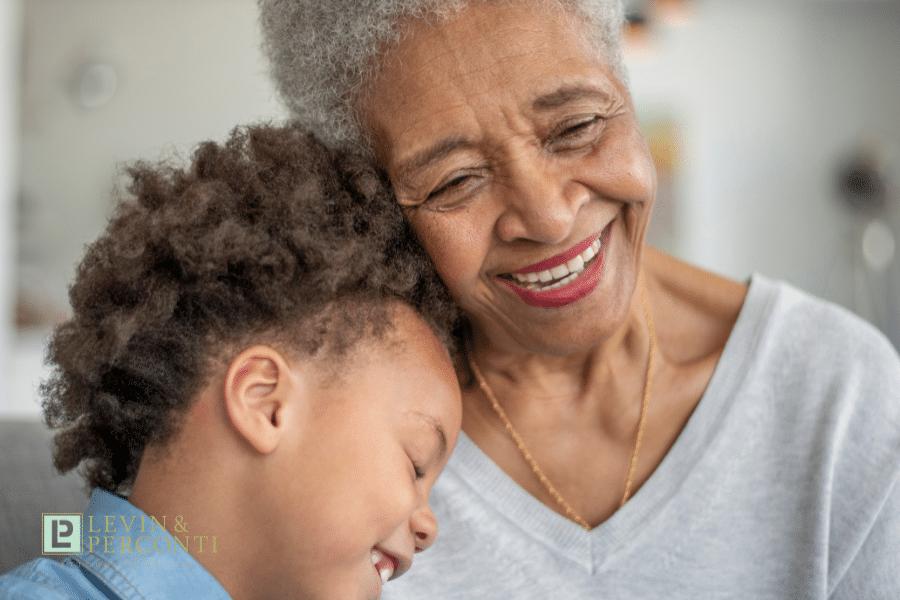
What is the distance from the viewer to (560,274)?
48.5 inches

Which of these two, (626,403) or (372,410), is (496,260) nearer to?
(372,410)

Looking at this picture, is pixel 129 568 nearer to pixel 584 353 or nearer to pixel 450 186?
pixel 450 186

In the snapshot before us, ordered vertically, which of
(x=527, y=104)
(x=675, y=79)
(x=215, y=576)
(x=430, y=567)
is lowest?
(x=675, y=79)

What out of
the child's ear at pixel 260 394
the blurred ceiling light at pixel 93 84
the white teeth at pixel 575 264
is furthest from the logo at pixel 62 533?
the blurred ceiling light at pixel 93 84

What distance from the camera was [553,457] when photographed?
147cm

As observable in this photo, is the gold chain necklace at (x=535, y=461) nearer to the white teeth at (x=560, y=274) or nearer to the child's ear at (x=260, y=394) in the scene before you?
the white teeth at (x=560, y=274)

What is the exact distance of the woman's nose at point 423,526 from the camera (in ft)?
3.84

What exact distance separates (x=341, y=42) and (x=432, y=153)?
232mm

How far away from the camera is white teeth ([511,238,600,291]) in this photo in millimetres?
1228

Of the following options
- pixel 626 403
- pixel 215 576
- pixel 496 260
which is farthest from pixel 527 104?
pixel 215 576

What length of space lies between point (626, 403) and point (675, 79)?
15.3ft

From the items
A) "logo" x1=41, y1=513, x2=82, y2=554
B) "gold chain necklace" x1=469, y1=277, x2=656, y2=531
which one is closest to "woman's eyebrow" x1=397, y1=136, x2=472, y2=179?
"gold chain necklace" x1=469, y1=277, x2=656, y2=531

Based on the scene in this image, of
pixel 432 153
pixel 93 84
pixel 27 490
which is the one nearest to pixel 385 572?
pixel 432 153

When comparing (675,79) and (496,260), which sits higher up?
(496,260)
